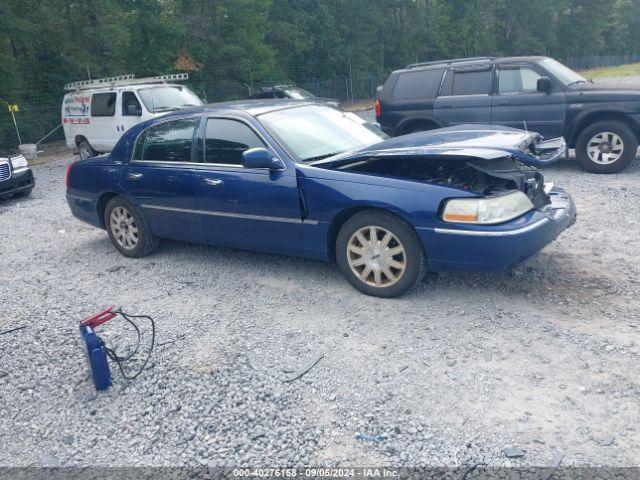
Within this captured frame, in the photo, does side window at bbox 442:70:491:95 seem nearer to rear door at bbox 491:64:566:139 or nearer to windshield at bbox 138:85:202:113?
rear door at bbox 491:64:566:139

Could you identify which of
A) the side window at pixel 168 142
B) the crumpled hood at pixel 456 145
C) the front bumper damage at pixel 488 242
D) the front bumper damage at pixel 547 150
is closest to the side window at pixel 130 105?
the side window at pixel 168 142

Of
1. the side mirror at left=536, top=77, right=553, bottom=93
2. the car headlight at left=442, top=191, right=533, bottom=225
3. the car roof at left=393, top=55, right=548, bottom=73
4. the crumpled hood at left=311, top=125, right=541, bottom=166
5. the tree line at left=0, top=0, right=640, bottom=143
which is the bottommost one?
the car headlight at left=442, top=191, right=533, bottom=225

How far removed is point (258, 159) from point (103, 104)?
34.9 ft

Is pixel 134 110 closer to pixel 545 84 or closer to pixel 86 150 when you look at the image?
pixel 86 150

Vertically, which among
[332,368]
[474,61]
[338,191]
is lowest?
[332,368]

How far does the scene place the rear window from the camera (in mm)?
9922

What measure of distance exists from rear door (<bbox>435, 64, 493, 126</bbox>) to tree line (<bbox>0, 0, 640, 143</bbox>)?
49.5ft

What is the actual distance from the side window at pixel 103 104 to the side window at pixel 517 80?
896cm

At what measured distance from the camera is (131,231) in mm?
6094

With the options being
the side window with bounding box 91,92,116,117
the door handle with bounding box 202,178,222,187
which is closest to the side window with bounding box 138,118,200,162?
the door handle with bounding box 202,178,222,187

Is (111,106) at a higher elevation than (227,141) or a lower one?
higher

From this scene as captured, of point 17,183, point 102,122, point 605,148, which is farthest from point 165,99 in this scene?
point 605,148

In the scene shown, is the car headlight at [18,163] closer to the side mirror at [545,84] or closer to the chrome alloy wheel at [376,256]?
the chrome alloy wheel at [376,256]

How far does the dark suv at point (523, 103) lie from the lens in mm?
8594
